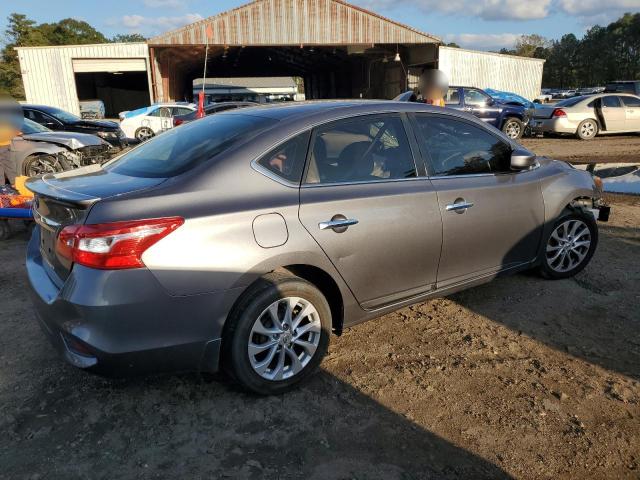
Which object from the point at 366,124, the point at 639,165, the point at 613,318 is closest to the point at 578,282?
the point at 613,318

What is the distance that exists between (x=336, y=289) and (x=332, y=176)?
27.7 inches

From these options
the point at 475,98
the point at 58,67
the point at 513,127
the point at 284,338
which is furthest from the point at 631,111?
the point at 58,67

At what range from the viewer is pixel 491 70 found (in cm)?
2766

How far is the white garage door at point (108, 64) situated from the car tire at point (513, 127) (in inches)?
755

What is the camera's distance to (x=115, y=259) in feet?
7.84

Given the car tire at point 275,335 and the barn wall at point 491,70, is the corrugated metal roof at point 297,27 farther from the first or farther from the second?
the car tire at point 275,335

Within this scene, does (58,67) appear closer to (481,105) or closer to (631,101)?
(481,105)

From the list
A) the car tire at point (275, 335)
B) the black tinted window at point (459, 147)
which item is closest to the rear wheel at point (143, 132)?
the black tinted window at point (459, 147)

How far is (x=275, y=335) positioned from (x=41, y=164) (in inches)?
295

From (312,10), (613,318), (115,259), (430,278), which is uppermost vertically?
(312,10)

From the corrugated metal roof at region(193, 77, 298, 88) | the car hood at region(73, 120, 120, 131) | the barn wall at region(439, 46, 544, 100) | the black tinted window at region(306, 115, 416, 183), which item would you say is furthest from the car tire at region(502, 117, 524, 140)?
the corrugated metal roof at region(193, 77, 298, 88)

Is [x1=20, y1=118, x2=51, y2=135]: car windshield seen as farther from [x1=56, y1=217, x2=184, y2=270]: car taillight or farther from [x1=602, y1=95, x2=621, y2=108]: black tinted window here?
[x1=602, y1=95, x2=621, y2=108]: black tinted window

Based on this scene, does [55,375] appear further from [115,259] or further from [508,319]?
[508,319]

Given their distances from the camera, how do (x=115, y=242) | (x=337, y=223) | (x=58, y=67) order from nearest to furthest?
1. (x=115, y=242)
2. (x=337, y=223)
3. (x=58, y=67)
